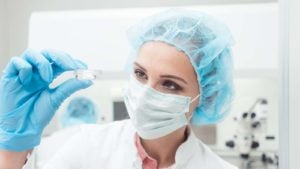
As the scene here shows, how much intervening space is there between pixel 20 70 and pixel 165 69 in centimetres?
42

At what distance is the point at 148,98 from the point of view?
1180mm

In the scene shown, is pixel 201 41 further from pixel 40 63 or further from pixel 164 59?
pixel 40 63

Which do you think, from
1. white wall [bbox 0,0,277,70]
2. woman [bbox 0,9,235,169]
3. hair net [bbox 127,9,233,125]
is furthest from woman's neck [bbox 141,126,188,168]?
white wall [bbox 0,0,277,70]

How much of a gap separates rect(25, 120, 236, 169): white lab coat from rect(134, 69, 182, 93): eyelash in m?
0.19

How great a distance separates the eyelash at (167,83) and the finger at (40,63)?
0.28m

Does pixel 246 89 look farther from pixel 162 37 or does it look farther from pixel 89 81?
pixel 89 81

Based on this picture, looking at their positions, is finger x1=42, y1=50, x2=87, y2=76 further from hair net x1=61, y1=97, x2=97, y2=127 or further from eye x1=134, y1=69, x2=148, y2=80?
hair net x1=61, y1=97, x2=97, y2=127

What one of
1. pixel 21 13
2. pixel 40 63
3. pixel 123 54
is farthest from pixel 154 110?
pixel 21 13

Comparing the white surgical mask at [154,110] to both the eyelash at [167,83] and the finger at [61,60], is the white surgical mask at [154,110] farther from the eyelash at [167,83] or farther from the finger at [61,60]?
the finger at [61,60]

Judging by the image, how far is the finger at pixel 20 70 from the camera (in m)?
1.04

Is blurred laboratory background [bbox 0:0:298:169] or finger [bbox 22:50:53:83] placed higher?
finger [bbox 22:50:53:83]

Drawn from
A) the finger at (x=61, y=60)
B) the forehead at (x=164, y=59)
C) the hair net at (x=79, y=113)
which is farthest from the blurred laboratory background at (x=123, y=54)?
the forehead at (x=164, y=59)

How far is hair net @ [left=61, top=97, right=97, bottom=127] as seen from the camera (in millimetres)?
2447

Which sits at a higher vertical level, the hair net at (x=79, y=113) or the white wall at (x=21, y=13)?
the white wall at (x=21, y=13)
